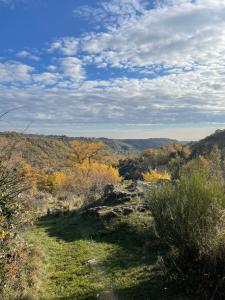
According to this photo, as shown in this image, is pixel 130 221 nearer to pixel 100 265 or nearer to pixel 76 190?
pixel 100 265

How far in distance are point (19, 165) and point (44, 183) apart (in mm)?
45725

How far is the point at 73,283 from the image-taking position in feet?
33.4

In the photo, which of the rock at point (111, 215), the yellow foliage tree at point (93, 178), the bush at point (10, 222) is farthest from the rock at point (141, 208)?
the yellow foliage tree at point (93, 178)

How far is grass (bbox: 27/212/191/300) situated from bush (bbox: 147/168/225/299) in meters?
0.64

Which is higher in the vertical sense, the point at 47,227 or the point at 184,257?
the point at 184,257

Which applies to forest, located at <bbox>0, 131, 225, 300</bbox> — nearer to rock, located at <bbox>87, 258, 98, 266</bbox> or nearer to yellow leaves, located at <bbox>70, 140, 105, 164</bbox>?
rock, located at <bbox>87, 258, 98, 266</bbox>

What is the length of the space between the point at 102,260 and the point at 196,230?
4655 millimetres

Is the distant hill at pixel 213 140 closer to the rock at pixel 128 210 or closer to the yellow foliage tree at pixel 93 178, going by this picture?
the yellow foliage tree at pixel 93 178

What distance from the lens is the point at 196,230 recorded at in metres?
8.73

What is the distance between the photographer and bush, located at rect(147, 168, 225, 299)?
7758mm

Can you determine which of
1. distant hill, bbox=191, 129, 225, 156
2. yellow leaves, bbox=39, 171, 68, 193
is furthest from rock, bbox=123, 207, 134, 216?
distant hill, bbox=191, 129, 225, 156

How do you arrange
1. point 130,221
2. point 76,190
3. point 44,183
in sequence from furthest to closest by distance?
point 44,183, point 76,190, point 130,221

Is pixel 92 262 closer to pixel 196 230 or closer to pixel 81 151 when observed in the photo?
pixel 196 230

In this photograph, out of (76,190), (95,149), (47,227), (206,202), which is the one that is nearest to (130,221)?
(47,227)
